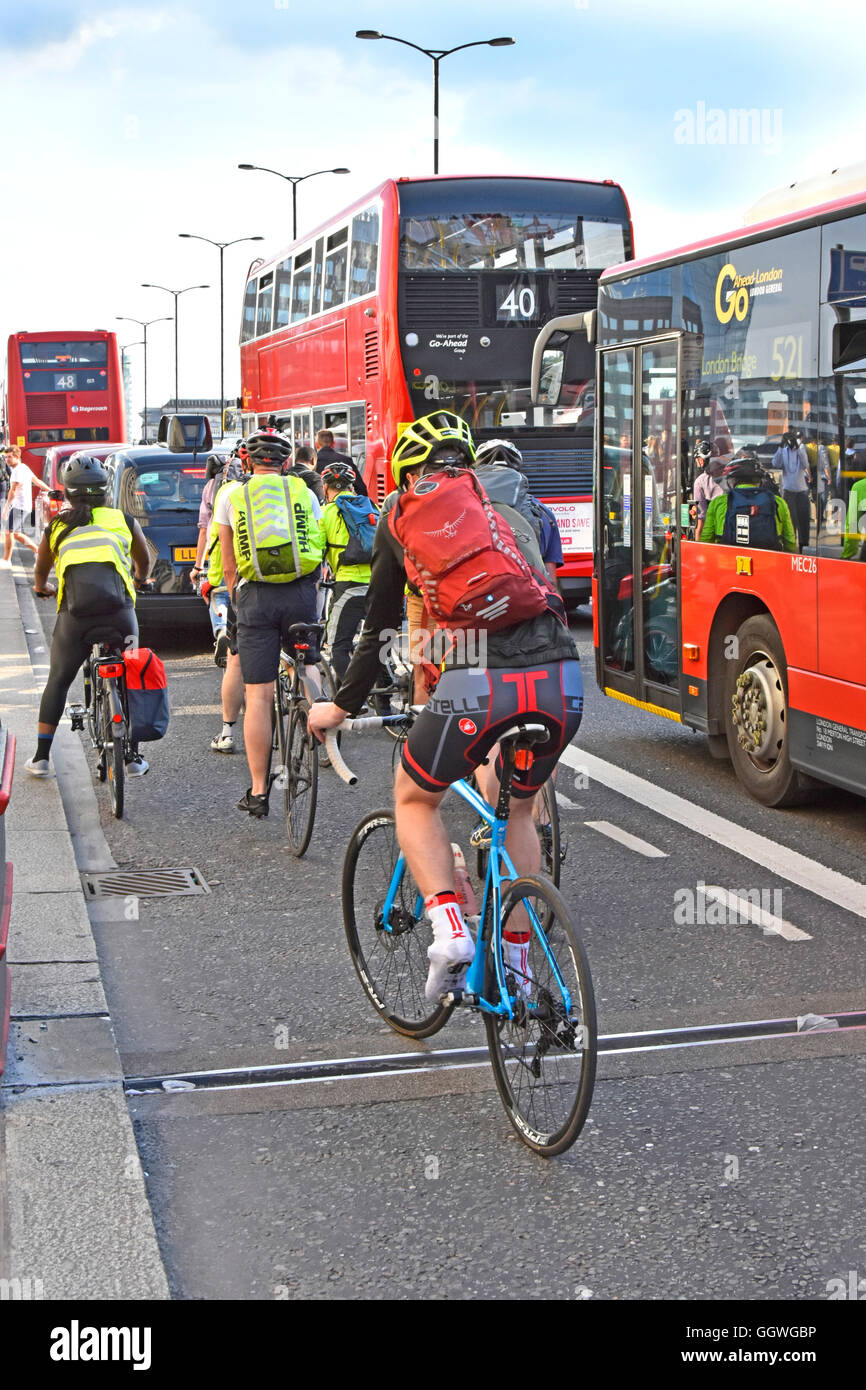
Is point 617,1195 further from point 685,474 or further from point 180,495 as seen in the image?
point 180,495

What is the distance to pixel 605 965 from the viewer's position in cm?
564

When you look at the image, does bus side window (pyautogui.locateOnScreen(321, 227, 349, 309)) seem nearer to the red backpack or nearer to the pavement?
the pavement

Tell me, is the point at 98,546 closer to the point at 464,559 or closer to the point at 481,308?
the point at 464,559

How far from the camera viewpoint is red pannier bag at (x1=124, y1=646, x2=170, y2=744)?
8109 millimetres

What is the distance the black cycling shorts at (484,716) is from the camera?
406 cm

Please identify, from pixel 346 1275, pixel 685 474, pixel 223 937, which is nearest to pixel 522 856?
pixel 346 1275

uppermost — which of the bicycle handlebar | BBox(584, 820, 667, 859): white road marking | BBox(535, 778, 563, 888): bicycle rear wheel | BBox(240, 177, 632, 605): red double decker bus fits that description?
BBox(240, 177, 632, 605): red double decker bus

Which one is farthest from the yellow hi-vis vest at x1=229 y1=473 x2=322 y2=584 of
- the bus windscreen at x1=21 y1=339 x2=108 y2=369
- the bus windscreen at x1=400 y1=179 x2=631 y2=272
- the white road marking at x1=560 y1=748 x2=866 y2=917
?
the bus windscreen at x1=21 y1=339 x2=108 y2=369

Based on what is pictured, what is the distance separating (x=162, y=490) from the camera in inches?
568

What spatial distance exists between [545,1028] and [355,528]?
658cm

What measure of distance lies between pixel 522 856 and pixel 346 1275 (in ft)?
4.13

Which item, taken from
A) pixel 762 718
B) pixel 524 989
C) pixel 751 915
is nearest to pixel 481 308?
pixel 762 718

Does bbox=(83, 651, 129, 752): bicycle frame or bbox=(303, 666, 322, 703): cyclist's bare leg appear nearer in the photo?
bbox=(303, 666, 322, 703): cyclist's bare leg

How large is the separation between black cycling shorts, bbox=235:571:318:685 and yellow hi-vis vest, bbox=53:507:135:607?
0.98 meters
